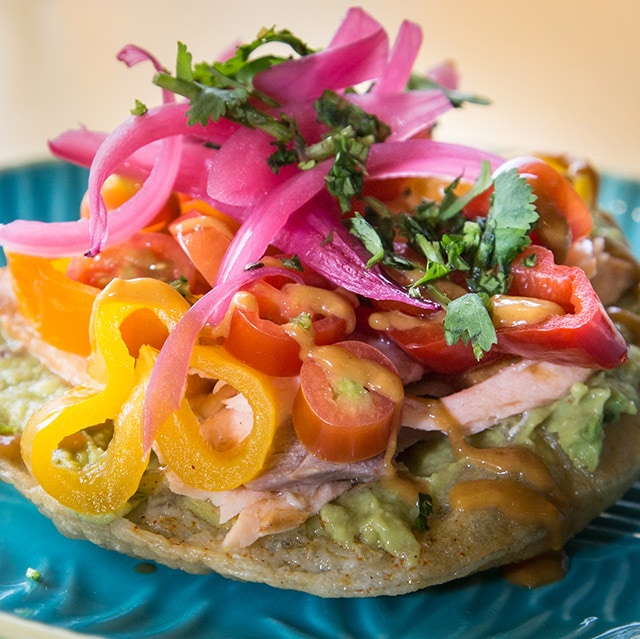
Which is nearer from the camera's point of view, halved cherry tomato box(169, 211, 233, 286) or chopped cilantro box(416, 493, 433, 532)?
chopped cilantro box(416, 493, 433, 532)

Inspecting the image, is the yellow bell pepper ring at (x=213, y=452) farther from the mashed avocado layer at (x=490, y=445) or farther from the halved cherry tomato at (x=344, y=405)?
the mashed avocado layer at (x=490, y=445)

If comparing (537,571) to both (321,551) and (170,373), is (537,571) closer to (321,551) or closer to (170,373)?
(321,551)

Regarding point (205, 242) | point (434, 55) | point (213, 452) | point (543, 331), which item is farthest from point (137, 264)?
point (434, 55)

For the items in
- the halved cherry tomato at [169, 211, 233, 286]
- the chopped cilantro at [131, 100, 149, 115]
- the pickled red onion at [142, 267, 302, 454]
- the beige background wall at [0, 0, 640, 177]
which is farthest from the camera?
the beige background wall at [0, 0, 640, 177]

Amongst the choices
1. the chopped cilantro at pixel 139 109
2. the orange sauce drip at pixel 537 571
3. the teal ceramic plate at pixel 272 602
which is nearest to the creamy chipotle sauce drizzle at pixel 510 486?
the orange sauce drip at pixel 537 571

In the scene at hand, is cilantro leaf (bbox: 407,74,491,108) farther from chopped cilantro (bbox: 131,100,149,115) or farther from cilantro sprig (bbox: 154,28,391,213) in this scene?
chopped cilantro (bbox: 131,100,149,115)

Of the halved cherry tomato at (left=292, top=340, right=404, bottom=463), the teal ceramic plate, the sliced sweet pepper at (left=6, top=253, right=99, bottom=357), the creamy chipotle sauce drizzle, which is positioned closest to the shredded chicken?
the creamy chipotle sauce drizzle

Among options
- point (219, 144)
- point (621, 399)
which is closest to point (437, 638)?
point (621, 399)
